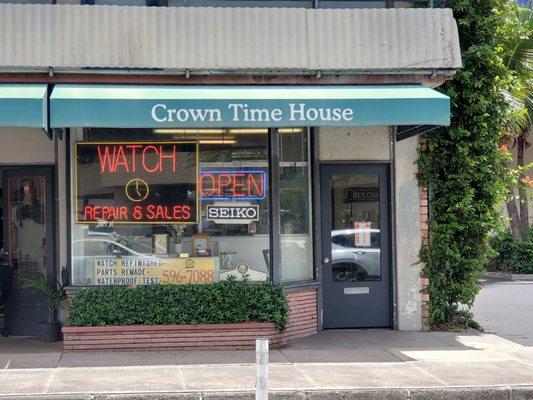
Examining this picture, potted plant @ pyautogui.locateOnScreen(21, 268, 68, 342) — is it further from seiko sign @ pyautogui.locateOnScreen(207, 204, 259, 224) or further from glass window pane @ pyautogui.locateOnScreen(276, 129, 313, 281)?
glass window pane @ pyautogui.locateOnScreen(276, 129, 313, 281)

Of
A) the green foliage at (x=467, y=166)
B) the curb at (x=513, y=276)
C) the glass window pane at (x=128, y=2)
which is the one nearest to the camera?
the glass window pane at (x=128, y=2)

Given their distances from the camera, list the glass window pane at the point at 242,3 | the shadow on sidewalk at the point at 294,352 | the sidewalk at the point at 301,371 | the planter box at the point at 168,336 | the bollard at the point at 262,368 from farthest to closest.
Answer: the glass window pane at the point at 242,3 → the planter box at the point at 168,336 → the shadow on sidewalk at the point at 294,352 → the sidewalk at the point at 301,371 → the bollard at the point at 262,368

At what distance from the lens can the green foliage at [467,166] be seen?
993 cm

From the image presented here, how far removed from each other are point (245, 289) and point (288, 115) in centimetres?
230

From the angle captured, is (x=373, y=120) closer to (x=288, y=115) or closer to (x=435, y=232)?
(x=288, y=115)

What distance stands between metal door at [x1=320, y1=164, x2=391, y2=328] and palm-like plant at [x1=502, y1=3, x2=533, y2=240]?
214 cm

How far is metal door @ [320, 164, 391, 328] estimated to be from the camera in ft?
33.4

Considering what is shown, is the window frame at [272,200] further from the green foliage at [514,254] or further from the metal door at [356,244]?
the green foliage at [514,254]

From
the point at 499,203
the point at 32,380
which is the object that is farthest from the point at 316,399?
the point at 499,203

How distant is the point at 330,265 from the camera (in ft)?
33.3

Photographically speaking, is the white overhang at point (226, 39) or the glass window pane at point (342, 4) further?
the glass window pane at point (342, 4)

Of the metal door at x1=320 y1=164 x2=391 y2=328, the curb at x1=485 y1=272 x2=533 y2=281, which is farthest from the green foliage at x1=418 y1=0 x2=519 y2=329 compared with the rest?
the curb at x1=485 y1=272 x2=533 y2=281

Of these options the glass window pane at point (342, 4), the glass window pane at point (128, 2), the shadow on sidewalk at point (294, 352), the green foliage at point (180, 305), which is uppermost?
the glass window pane at point (342, 4)

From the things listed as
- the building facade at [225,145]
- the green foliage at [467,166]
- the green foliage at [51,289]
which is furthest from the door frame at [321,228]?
the green foliage at [51,289]
